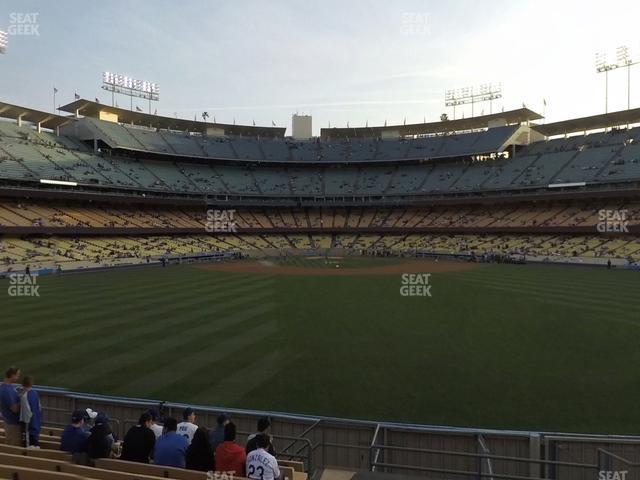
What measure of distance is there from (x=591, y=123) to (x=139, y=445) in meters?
95.9

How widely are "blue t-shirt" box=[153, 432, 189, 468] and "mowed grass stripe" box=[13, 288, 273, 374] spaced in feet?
33.6

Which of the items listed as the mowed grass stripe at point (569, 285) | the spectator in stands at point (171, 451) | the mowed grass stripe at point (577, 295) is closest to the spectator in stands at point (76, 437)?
the spectator in stands at point (171, 451)

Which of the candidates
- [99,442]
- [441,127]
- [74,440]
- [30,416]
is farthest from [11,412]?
[441,127]

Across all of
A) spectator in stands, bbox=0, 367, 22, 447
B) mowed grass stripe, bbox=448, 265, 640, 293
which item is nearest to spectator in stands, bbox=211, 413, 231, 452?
spectator in stands, bbox=0, 367, 22, 447

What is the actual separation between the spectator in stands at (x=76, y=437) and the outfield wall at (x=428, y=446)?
270 centimetres

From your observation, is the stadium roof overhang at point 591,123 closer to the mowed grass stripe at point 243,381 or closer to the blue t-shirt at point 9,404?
the mowed grass stripe at point 243,381

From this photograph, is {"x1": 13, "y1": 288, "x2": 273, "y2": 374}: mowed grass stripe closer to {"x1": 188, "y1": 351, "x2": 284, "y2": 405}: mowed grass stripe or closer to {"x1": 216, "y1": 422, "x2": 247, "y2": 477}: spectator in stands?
{"x1": 188, "y1": 351, "x2": 284, "y2": 405}: mowed grass stripe

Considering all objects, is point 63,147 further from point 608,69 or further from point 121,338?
point 608,69

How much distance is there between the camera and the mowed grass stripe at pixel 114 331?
16188 millimetres

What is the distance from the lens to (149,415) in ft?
23.1

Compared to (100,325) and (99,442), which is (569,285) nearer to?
(100,325)

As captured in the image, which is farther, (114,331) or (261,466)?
(114,331)

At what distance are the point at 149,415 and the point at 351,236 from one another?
250 feet

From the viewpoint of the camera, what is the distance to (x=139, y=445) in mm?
6574
